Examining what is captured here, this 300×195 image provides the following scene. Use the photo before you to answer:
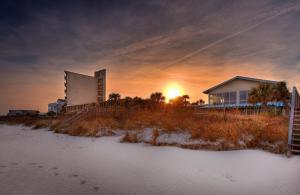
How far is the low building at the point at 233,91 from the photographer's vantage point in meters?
22.4

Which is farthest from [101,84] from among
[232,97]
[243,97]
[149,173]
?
[243,97]

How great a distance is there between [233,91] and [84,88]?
20.4 metres

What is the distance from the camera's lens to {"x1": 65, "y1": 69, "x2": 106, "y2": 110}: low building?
16.1 meters

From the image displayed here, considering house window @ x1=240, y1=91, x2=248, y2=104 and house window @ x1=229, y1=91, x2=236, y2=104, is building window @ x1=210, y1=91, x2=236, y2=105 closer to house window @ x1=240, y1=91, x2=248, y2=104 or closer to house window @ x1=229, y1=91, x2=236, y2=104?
house window @ x1=229, y1=91, x2=236, y2=104

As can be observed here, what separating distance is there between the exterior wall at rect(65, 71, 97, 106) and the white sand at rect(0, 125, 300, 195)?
38.3 ft

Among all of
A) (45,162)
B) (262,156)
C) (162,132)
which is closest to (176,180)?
(262,156)

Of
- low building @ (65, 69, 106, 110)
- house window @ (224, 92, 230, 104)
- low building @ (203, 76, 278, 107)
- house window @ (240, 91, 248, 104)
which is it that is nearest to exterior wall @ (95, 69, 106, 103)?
low building @ (65, 69, 106, 110)

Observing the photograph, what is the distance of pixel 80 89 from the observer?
16.9 metres

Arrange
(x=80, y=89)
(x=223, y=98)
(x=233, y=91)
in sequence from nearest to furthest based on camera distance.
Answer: (x=80, y=89)
(x=233, y=91)
(x=223, y=98)

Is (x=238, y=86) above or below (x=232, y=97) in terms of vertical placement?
above

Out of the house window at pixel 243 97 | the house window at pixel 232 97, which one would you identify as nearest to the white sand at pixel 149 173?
the house window at pixel 243 97

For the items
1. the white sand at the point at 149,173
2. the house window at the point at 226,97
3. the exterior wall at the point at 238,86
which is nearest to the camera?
the white sand at the point at 149,173

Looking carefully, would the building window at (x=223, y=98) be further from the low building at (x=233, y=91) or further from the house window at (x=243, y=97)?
the house window at (x=243, y=97)

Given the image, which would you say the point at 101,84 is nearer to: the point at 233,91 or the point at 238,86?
the point at 233,91
